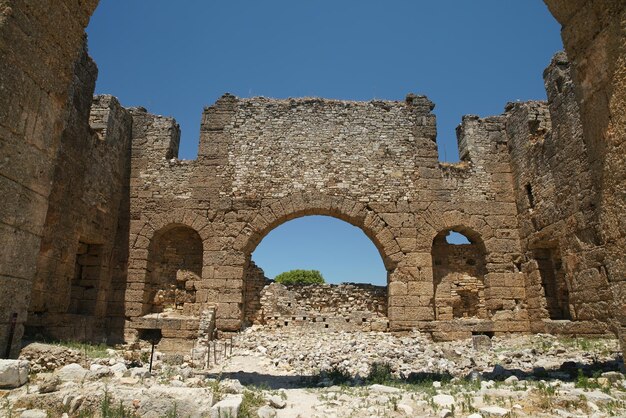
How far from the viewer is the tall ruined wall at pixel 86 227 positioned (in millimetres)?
8844

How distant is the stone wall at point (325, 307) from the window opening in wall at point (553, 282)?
12.4ft

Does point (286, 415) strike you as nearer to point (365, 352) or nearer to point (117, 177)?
point (365, 352)

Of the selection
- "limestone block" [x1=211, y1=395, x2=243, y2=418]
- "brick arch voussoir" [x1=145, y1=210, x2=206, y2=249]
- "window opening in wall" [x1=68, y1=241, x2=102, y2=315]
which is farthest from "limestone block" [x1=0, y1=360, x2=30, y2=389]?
"brick arch voussoir" [x1=145, y1=210, x2=206, y2=249]

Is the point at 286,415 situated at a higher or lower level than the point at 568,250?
lower

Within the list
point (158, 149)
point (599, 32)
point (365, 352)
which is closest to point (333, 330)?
point (365, 352)

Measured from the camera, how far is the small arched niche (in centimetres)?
1145

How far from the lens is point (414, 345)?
Result: 32.4 ft

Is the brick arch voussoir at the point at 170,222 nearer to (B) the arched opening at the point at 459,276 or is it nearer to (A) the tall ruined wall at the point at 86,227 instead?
(A) the tall ruined wall at the point at 86,227

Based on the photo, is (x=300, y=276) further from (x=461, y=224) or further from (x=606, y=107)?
(x=606, y=107)

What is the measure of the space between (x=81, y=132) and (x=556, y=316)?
1134 centimetres

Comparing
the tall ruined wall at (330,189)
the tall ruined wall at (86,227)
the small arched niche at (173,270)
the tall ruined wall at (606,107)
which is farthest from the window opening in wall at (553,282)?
the tall ruined wall at (86,227)

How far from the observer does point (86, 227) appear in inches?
A: 397

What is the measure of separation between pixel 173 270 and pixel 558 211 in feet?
30.5

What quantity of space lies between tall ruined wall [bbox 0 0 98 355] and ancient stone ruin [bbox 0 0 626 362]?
451 cm
